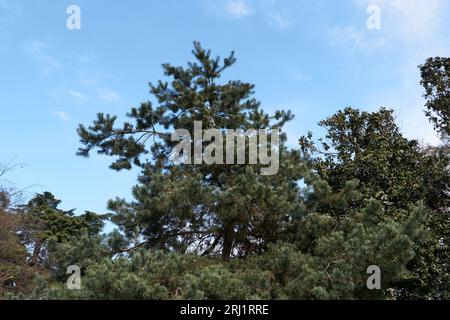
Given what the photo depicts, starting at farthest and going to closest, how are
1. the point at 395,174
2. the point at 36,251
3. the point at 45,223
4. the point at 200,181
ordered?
1. the point at 45,223
2. the point at 36,251
3. the point at 395,174
4. the point at 200,181

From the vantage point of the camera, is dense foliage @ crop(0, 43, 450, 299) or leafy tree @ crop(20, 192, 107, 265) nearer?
dense foliage @ crop(0, 43, 450, 299)

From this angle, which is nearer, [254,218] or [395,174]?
[254,218]

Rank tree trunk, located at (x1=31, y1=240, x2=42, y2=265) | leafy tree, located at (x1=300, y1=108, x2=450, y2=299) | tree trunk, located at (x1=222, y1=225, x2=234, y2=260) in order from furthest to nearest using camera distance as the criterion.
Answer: tree trunk, located at (x1=31, y1=240, x2=42, y2=265) → leafy tree, located at (x1=300, y1=108, x2=450, y2=299) → tree trunk, located at (x1=222, y1=225, x2=234, y2=260)

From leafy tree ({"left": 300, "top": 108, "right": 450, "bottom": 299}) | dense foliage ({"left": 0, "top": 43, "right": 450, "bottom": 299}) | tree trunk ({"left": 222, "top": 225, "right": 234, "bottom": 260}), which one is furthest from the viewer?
leafy tree ({"left": 300, "top": 108, "right": 450, "bottom": 299})

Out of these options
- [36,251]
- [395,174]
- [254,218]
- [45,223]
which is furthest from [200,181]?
[45,223]

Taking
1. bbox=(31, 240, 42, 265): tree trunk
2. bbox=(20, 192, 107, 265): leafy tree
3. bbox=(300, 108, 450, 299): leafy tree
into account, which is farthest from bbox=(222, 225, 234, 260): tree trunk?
bbox=(31, 240, 42, 265): tree trunk

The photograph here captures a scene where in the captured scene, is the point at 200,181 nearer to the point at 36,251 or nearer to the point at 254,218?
the point at 254,218

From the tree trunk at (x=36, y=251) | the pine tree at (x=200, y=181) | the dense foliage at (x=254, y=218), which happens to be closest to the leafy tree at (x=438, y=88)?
the dense foliage at (x=254, y=218)

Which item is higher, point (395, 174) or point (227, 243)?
point (395, 174)

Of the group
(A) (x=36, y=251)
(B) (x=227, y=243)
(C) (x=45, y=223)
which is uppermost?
(C) (x=45, y=223)

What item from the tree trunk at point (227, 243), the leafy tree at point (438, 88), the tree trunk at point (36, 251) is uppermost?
the leafy tree at point (438, 88)

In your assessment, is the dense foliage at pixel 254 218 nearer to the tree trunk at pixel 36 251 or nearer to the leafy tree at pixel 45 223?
the leafy tree at pixel 45 223

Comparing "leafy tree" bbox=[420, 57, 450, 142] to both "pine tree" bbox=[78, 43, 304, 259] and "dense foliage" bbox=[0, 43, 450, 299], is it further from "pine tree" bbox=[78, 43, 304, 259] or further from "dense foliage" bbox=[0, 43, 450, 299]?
"pine tree" bbox=[78, 43, 304, 259]

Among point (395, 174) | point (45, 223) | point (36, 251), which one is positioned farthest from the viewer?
point (45, 223)
